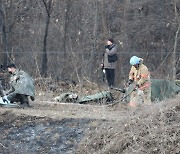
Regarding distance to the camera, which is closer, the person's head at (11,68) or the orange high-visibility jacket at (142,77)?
the person's head at (11,68)

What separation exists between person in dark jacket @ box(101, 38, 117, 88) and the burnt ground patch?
6.50 metres

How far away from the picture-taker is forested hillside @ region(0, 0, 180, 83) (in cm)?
2620

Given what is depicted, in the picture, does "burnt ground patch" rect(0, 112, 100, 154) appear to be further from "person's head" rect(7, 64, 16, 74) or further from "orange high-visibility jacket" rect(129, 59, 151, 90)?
"orange high-visibility jacket" rect(129, 59, 151, 90)

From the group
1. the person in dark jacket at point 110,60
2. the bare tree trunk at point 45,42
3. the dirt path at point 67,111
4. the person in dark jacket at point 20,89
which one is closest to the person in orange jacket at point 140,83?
the dirt path at point 67,111

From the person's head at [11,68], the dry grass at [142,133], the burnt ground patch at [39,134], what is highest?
the person's head at [11,68]

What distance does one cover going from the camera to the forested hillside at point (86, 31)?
26203 millimetres

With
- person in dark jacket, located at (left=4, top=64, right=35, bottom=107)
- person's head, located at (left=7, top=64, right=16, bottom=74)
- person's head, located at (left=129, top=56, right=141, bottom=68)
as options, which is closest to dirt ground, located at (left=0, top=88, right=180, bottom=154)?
person in dark jacket, located at (left=4, top=64, right=35, bottom=107)

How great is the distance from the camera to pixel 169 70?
25109 mm

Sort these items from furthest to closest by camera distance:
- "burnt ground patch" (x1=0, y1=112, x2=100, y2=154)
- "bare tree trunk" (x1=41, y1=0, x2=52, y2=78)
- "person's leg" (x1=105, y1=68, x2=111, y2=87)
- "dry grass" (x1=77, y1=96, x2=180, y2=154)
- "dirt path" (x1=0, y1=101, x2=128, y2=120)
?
"bare tree trunk" (x1=41, y1=0, x2=52, y2=78) < "person's leg" (x1=105, y1=68, x2=111, y2=87) < "dirt path" (x1=0, y1=101, x2=128, y2=120) < "burnt ground patch" (x1=0, y1=112, x2=100, y2=154) < "dry grass" (x1=77, y1=96, x2=180, y2=154)

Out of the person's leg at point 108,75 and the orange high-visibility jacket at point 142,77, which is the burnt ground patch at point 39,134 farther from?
the person's leg at point 108,75

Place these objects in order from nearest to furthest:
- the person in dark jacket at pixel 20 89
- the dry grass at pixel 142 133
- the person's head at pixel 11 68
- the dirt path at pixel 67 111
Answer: the dry grass at pixel 142 133 < the dirt path at pixel 67 111 < the person in dark jacket at pixel 20 89 < the person's head at pixel 11 68

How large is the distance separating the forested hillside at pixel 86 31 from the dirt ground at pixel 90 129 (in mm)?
8596

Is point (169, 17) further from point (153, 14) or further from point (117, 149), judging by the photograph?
point (117, 149)

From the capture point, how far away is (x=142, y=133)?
11.9m
